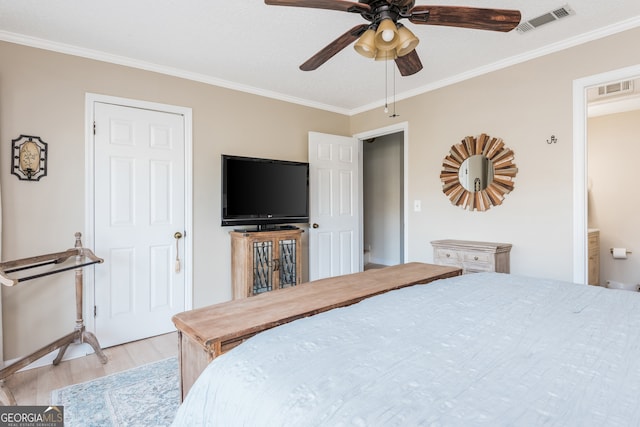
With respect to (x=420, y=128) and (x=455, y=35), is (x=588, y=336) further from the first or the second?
(x=420, y=128)

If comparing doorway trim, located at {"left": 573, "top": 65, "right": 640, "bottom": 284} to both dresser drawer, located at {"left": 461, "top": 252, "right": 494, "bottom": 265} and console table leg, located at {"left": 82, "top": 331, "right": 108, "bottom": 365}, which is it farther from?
console table leg, located at {"left": 82, "top": 331, "right": 108, "bottom": 365}

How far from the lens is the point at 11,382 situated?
7.50 feet

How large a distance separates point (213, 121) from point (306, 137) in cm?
118

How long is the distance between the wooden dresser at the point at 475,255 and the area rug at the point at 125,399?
245 centimetres

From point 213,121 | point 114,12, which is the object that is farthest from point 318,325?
point 213,121

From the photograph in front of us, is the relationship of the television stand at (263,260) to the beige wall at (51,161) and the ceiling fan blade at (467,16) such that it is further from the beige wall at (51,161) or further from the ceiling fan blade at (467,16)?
the ceiling fan blade at (467,16)

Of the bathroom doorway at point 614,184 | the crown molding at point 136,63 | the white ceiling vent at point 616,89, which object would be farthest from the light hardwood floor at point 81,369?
the white ceiling vent at point 616,89

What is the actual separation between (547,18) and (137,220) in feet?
11.9

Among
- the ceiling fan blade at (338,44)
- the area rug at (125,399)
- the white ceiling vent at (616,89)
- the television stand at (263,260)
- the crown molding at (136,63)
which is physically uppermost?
the crown molding at (136,63)

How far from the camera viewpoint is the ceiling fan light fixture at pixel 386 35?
62.4 inches

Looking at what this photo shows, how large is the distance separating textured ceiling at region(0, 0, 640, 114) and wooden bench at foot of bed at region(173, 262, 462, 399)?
5.86ft

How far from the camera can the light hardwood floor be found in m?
2.16

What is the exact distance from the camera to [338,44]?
75.9 inches

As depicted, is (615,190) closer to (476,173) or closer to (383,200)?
(476,173)
